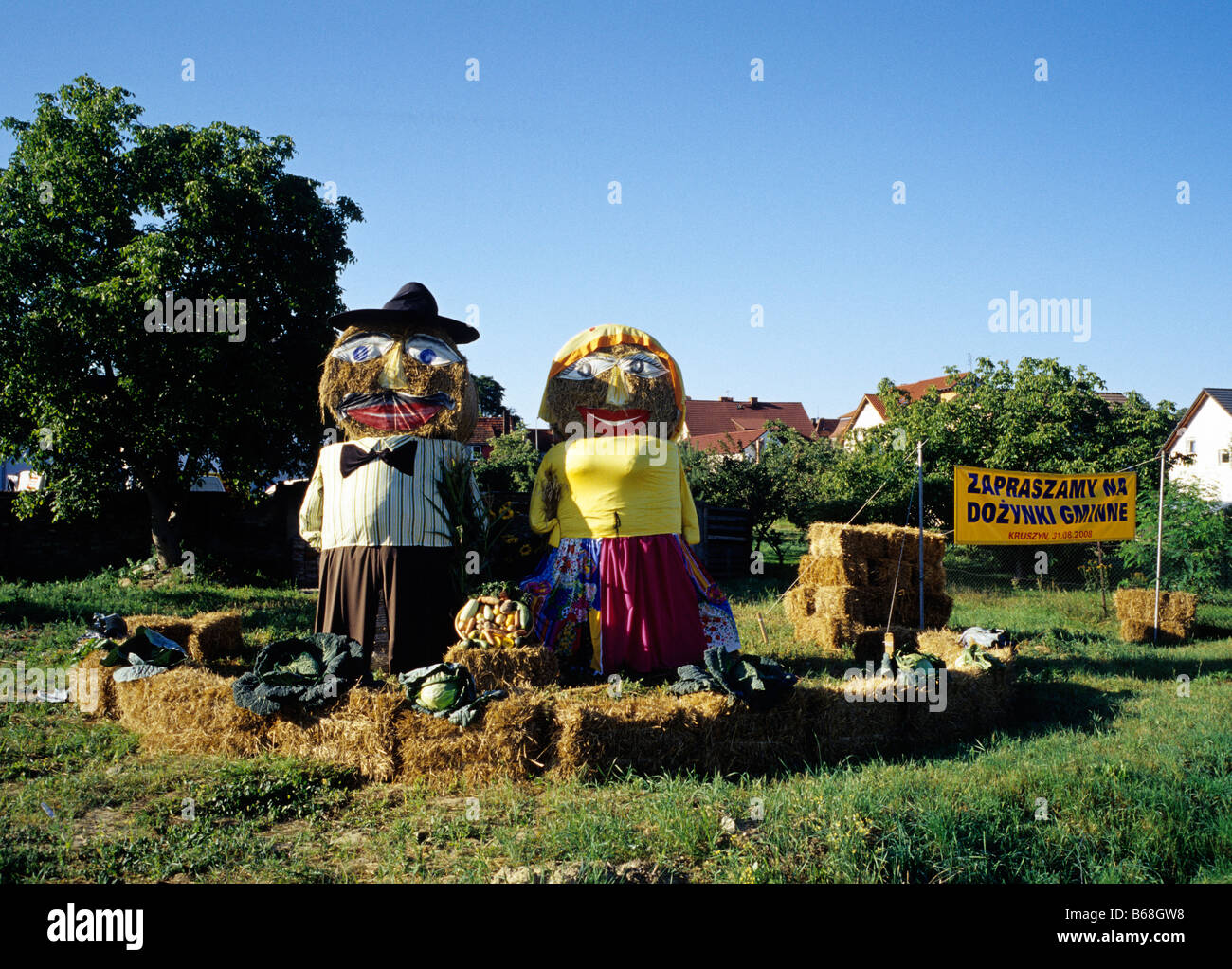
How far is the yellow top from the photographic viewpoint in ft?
23.6

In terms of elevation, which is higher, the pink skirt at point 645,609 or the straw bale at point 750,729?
the pink skirt at point 645,609

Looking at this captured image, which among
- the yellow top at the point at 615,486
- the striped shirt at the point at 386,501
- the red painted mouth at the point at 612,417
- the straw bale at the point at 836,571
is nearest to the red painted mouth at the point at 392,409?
the striped shirt at the point at 386,501

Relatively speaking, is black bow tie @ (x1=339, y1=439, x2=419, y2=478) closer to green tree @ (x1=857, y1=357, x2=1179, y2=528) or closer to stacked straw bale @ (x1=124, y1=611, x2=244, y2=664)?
stacked straw bale @ (x1=124, y1=611, x2=244, y2=664)

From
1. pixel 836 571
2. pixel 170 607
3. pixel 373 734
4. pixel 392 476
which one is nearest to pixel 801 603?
pixel 836 571

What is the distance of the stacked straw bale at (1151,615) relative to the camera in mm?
11211

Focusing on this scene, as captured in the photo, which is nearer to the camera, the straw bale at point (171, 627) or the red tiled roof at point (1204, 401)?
the straw bale at point (171, 627)

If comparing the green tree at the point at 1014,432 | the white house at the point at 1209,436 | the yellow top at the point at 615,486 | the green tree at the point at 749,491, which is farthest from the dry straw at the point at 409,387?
the white house at the point at 1209,436

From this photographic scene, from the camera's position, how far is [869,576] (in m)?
11.1

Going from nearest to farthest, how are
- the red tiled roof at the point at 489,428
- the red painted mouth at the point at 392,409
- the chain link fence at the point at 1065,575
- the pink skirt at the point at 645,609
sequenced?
the red painted mouth at the point at 392,409 < the pink skirt at the point at 645,609 < the chain link fence at the point at 1065,575 < the red tiled roof at the point at 489,428

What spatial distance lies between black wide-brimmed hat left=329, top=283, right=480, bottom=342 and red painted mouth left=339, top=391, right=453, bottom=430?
2.12 ft

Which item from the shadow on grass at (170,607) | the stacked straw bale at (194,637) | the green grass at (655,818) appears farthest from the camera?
the shadow on grass at (170,607)

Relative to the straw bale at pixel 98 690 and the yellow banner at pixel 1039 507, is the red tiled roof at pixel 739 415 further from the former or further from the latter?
the straw bale at pixel 98 690

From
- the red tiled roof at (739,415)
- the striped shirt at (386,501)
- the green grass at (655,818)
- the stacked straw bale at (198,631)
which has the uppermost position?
the red tiled roof at (739,415)
